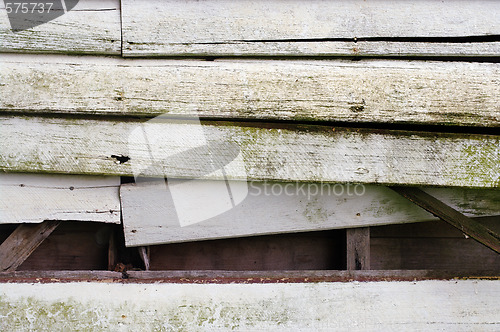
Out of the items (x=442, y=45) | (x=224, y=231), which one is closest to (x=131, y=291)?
(x=224, y=231)

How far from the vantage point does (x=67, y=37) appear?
113 cm

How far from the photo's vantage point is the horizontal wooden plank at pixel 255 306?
1117 millimetres

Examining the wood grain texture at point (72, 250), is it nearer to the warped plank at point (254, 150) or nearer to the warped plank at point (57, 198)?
the warped plank at point (57, 198)

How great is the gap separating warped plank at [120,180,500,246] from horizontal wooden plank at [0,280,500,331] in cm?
19

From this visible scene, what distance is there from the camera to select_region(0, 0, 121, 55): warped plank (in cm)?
112

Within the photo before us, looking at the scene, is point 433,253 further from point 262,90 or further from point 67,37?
point 67,37

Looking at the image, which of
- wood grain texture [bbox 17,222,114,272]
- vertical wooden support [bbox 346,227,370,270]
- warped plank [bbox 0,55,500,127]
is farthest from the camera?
wood grain texture [bbox 17,222,114,272]

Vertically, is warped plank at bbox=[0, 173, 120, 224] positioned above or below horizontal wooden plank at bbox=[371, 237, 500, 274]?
above

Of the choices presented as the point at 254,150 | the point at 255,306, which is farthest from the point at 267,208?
the point at 255,306

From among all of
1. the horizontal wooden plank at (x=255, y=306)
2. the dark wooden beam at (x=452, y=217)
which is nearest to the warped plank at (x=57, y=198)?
the horizontal wooden plank at (x=255, y=306)

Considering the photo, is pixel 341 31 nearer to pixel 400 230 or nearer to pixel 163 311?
pixel 400 230

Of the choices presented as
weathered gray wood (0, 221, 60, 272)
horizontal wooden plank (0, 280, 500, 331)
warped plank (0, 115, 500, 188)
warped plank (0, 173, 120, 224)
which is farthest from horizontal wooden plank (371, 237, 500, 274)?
weathered gray wood (0, 221, 60, 272)

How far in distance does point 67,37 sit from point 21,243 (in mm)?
727

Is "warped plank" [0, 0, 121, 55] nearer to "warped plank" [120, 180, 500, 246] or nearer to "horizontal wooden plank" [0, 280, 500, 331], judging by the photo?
"warped plank" [120, 180, 500, 246]
